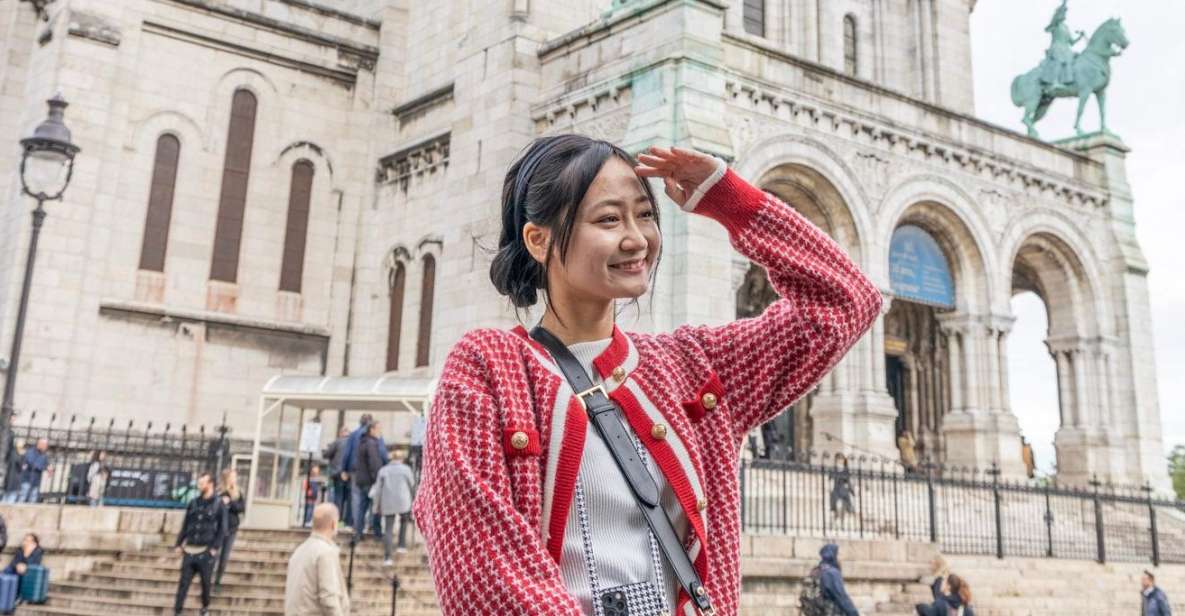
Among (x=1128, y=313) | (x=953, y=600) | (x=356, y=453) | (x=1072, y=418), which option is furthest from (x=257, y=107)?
(x=1128, y=313)

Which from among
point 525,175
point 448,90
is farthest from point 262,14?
point 525,175

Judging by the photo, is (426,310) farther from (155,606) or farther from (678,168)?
(678,168)

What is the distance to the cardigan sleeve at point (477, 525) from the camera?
168cm

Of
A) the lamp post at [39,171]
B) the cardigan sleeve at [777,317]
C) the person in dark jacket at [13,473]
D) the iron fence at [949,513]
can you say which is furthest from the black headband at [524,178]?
the person in dark jacket at [13,473]

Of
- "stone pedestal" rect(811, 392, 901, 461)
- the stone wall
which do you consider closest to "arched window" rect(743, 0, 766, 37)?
"stone pedestal" rect(811, 392, 901, 461)

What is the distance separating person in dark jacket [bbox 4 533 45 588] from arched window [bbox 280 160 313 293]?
11.2m

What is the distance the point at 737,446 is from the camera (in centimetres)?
223

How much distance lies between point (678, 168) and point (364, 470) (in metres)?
12.2

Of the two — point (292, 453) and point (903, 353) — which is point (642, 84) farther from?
point (903, 353)

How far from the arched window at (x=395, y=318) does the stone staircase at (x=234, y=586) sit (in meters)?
9.06

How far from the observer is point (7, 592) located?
451 inches

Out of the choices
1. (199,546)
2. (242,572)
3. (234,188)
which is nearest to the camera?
(199,546)

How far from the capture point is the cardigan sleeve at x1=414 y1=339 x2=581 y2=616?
1678mm

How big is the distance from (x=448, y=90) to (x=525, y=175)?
20.7 meters
